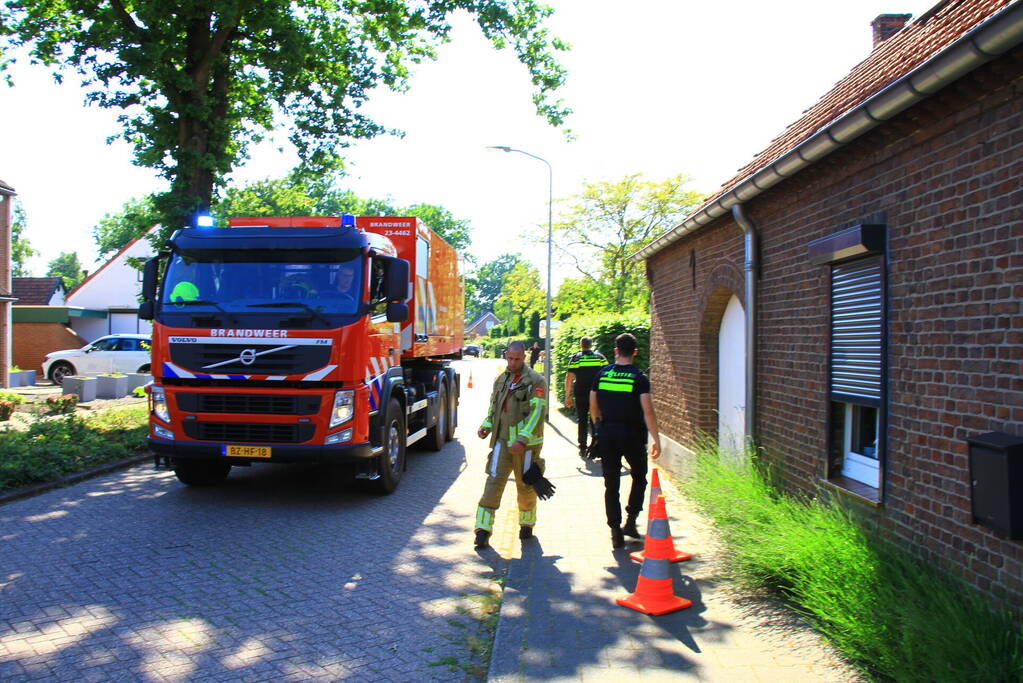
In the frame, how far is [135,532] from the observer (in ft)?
22.1

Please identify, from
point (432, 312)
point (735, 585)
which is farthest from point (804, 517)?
point (432, 312)

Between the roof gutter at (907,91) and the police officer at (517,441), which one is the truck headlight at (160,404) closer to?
the police officer at (517,441)

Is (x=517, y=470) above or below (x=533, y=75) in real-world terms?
below

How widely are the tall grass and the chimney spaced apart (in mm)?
6279

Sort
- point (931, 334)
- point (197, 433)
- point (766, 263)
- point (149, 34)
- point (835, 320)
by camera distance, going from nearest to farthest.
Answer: point (931, 334) < point (835, 320) < point (766, 263) < point (197, 433) < point (149, 34)

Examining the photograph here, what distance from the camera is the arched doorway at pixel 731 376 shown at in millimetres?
8242

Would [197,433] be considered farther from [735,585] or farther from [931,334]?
[931,334]

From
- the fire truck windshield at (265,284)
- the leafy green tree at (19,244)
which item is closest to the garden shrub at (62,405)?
the fire truck windshield at (265,284)

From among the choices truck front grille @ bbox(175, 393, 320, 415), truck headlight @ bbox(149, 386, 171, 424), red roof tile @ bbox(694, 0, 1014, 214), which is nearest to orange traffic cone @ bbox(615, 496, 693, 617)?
red roof tile @ bbox(694, 0, 1014, 214)

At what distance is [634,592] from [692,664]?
1217mm

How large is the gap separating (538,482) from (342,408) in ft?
7.29

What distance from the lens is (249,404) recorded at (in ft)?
25.0

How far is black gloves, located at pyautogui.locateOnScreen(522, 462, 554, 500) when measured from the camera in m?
6.43

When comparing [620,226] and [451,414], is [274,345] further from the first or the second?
[620,226]
